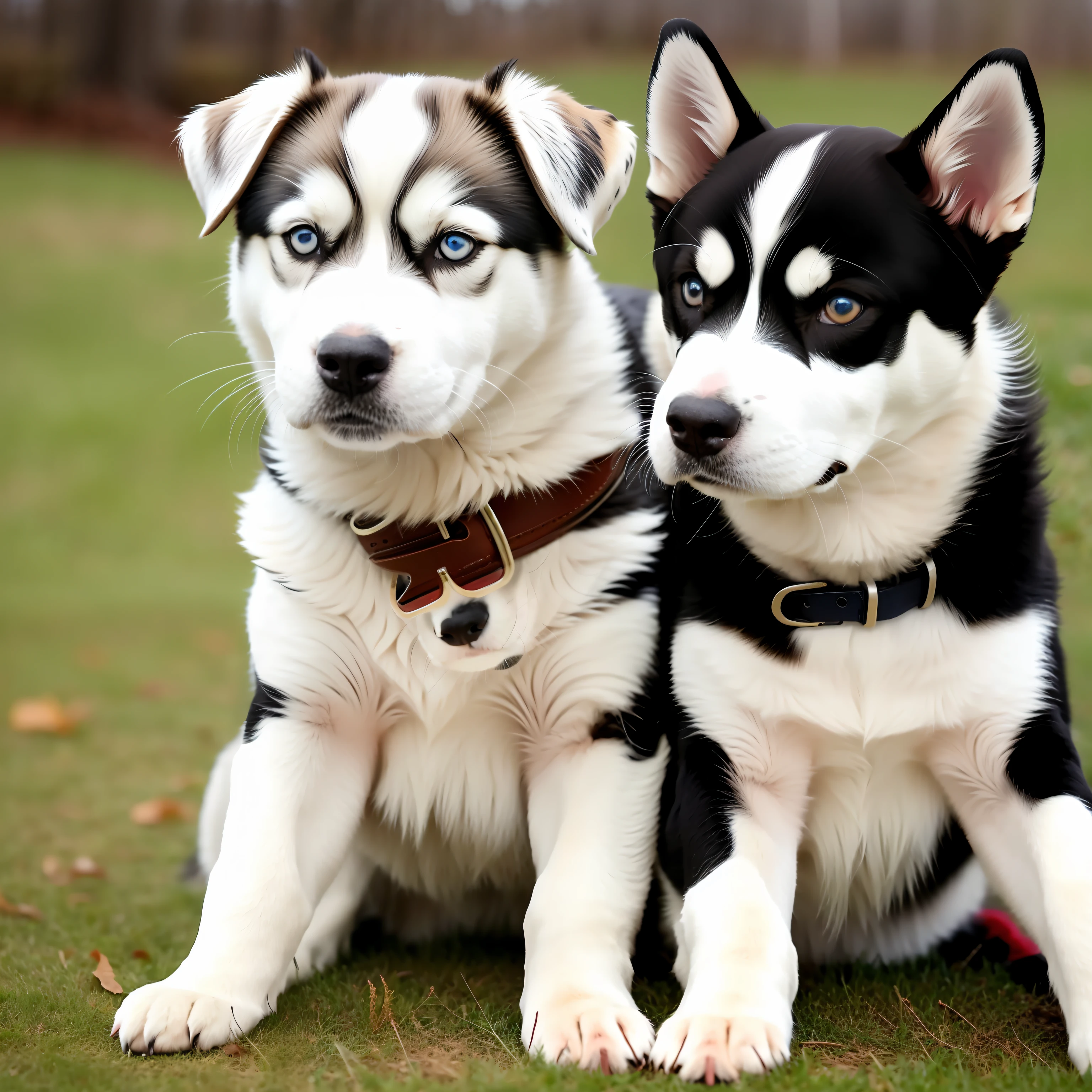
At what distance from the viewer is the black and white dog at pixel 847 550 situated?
8.38 feet

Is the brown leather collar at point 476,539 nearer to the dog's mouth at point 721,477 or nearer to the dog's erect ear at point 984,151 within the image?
the dog's mouth at point 721,477

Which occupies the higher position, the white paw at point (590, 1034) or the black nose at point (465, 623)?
the black nose at point (465, 623)

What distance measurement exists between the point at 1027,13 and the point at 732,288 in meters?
18.3

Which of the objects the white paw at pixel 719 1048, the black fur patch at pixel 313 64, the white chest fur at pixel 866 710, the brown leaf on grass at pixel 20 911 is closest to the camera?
the white paw at pixel 719 1048

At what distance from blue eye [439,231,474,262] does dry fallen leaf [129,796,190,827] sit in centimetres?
289

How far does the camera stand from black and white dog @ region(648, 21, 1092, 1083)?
A: 8.38 feet

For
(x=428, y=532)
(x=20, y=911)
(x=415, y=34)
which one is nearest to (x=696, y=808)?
(x=428, y=532)

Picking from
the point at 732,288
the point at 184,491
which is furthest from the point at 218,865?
the point at 184,491

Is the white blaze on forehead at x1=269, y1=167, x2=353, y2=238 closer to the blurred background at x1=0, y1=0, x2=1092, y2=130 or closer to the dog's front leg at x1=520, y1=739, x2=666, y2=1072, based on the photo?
the dog's front leg at x1=520, y1=739, x2=666, y2=1072

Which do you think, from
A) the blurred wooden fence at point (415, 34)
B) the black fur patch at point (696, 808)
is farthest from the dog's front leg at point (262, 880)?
the blurred wooden fence at point (415, 34)

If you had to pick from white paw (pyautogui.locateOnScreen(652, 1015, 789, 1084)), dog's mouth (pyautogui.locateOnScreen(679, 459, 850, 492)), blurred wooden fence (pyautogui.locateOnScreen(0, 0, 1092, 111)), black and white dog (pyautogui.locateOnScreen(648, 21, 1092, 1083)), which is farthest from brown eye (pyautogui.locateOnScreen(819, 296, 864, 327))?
blurred wooden fence (pyautogui.locateOnScreen(0, 0, 1092, 111))

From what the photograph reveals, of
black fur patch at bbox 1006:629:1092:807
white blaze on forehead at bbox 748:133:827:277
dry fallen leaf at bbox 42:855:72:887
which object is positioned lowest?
dry fallen leaf at bbox 42:855:72:887

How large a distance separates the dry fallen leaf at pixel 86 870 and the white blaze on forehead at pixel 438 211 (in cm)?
256

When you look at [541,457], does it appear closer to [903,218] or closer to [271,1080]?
[903,218]
